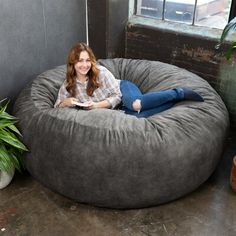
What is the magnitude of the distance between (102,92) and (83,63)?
27 cm

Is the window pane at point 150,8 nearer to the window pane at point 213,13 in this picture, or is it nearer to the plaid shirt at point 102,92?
the window pane at point 213,13

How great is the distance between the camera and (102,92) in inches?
90.6

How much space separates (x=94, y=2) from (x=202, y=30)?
0.96 m

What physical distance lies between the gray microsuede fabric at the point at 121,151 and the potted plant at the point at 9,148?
0.17ft

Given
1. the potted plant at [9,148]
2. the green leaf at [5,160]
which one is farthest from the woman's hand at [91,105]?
the green leaf at [5,160]

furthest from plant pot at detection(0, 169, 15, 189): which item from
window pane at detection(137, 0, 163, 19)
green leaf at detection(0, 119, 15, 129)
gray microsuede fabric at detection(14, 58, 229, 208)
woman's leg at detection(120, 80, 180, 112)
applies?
window pane at detection(137, 0, 163, 19)

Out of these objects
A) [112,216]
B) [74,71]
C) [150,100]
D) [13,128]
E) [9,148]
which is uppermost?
[74,71]

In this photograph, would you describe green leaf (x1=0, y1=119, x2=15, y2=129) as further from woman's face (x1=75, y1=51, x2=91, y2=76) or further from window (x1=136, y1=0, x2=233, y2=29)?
window (x1=136, y1=0, x2=233, y2=29)

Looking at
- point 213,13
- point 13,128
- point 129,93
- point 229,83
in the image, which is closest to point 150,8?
point 213,13

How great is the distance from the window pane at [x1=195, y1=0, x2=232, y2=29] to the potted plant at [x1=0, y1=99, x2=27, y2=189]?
1.75 metres

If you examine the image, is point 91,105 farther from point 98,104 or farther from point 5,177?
point 5,177

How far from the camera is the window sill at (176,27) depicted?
2.66 metres

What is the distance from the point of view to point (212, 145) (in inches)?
76.1

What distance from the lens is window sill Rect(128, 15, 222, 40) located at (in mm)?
2658
